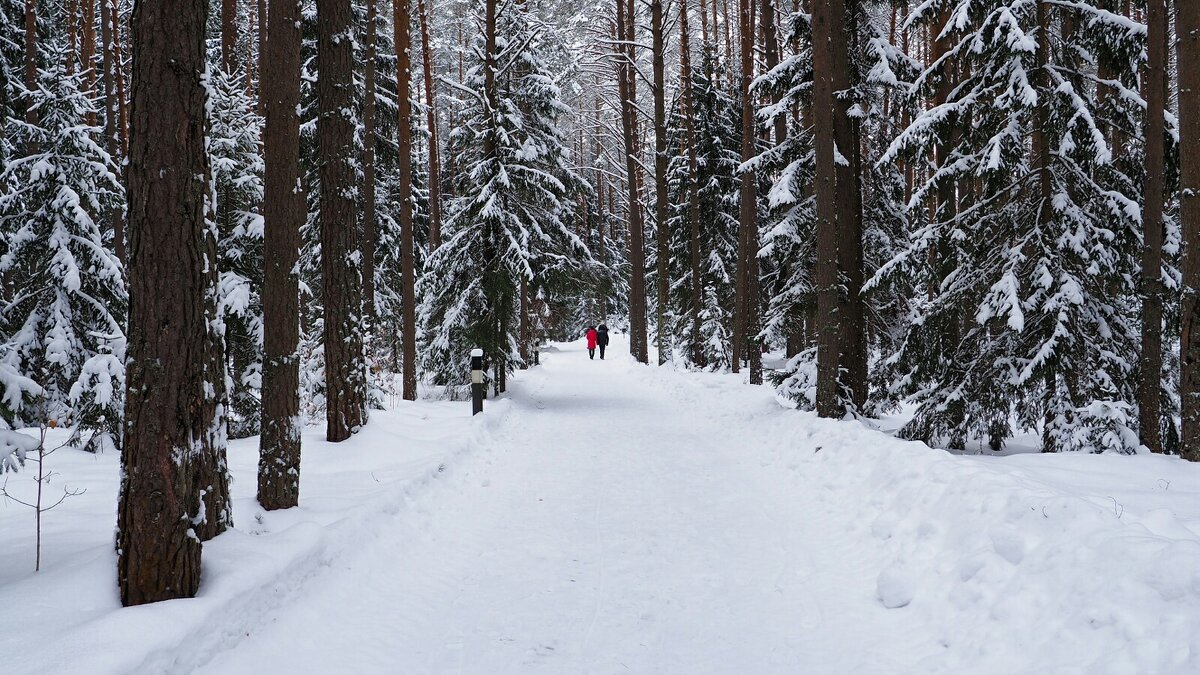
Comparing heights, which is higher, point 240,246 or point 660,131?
point 660,131

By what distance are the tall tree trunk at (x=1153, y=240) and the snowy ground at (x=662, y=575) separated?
7.13 feet

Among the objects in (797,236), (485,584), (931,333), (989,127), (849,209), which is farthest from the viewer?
(797,236)

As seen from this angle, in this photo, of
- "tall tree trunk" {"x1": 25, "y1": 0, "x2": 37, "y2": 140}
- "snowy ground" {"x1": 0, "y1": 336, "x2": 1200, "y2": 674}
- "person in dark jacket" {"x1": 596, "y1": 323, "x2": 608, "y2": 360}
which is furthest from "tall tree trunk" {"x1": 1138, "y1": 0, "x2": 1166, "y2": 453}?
"person in dark jacket" {"x1": 596, "y1": 323, "x2": 608, "y2": 360}

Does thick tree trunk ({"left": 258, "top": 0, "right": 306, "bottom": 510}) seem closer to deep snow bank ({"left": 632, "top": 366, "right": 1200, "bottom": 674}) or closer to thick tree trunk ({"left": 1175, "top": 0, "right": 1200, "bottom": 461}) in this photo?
deep snow bank ({"left": 632, "top": 366, "right": 1200, "bottom": 674})

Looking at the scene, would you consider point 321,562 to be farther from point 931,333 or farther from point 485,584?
point 931,333

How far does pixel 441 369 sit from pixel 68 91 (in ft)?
29.1

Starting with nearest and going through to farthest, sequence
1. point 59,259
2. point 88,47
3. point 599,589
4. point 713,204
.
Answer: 1. point 599,589
2. point 59,259
3. point 88,47
4. point 713,204

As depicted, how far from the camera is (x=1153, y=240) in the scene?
26.7 ft

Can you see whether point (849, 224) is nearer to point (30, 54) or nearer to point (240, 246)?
point (240, 246)

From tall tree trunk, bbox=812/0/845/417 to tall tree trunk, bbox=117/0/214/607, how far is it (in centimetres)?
903

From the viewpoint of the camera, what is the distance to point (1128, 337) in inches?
353

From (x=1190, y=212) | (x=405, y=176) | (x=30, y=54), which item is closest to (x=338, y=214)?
(x=405, y=176)

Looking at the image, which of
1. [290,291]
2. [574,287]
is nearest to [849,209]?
[574,287]

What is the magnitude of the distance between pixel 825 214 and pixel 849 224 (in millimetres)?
1114
